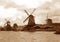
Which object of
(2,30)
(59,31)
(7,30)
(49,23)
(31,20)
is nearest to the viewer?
(59,31)

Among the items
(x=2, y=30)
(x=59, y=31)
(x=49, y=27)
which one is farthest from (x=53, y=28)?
(x=2, y=30)

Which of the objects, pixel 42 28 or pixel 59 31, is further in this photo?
pixel 42 28

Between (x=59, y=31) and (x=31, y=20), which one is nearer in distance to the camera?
(x=59, y=31)

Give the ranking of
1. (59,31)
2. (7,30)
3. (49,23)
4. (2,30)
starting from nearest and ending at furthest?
(59,31) < (49,23) < (7,30) < (2,30)

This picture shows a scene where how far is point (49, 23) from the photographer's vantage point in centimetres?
11181

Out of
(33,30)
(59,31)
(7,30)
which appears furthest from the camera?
(7,30)

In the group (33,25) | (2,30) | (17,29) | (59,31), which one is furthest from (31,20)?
(2,30)

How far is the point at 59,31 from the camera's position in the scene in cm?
8212

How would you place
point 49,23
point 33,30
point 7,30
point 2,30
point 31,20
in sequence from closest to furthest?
point 31,20, point 33,30, point 49,23, point 7,30, point 2,30

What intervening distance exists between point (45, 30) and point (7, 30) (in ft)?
100

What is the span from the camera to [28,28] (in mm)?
98562

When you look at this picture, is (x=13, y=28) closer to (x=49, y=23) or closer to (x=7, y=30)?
(x=7, y=30)

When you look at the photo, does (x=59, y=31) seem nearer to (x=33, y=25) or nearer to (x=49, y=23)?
(x=33, y=25)

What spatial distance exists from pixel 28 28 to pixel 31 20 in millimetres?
4992
